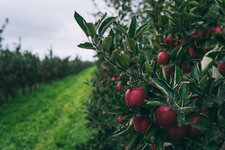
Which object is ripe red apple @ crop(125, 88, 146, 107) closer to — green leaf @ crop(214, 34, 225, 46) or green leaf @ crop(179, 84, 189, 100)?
green leaf @ crop(179, 84, 189, 100)

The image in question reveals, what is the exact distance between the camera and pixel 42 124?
6113 mm

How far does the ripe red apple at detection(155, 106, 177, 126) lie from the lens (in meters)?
1.02

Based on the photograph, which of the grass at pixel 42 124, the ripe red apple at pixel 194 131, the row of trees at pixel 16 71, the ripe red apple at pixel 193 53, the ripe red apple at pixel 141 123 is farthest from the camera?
the row of trees at pixel 16 71

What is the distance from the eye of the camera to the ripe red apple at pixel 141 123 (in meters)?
1.12

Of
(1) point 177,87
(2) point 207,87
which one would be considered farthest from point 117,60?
(2) point 207,87

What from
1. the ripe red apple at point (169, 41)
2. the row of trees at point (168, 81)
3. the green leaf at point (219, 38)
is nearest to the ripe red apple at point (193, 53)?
the row of trees at point (168, 81)

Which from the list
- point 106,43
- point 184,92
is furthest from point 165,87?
point 106,43

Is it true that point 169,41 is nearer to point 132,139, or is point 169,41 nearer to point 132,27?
point 132,27

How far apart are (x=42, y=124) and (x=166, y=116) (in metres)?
5.80

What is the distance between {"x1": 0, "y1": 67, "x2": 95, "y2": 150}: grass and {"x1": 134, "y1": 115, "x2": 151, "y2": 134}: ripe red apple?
250 cm

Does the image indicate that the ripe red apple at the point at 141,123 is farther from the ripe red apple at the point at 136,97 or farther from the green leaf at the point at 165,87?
the green leaf at the point at 165,87

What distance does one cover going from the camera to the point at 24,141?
5004 mm

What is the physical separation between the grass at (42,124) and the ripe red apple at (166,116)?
2637 mm

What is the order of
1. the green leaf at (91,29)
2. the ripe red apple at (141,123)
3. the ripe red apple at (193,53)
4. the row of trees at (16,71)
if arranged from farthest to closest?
the row of trees at (16,71)
the ripe red apple at (193,53)
the ripe red apple at (141,123)
the green leaf at (91,29)
